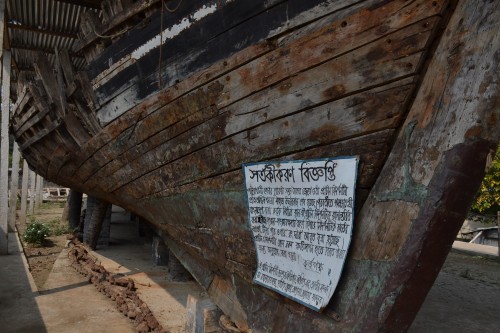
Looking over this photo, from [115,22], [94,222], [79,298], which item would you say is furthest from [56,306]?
[115,22]

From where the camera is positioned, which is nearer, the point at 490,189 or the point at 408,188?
the point at 408,188

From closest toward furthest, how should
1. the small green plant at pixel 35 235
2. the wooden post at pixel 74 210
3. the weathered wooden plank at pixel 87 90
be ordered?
the weathered wooden plank at pixel 87 90 < the small green plant at pixel 35 235 < the wooden post at pixel 74 210

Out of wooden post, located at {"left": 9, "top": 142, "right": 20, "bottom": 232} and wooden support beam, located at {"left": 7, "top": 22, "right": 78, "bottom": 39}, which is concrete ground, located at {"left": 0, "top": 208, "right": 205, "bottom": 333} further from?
wooden support beam, located at {"left": 7, "top": 22, "right": 78, "bottom": 39}

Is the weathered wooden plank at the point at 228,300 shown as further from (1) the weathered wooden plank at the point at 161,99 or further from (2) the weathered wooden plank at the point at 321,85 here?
(1) the weathered wooden plank at the point at 161,99

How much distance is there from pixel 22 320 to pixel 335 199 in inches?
146

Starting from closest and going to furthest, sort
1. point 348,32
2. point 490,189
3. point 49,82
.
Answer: point 348,32 → point 49,82 → point 490,189

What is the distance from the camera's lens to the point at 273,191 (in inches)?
96.0

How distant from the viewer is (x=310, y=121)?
2.29 metres

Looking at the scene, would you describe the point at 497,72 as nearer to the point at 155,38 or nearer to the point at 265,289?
the point at 265,289

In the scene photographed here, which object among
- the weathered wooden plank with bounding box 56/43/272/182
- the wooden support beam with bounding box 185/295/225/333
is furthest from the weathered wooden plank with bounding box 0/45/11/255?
the wooden support beam with bounding box 185/295/225/333

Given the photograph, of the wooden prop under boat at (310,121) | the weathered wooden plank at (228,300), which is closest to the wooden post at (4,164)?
the wooden prop under boat at (310,121)

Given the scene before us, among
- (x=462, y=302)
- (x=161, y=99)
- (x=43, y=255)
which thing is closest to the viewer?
(x=161, y=99)

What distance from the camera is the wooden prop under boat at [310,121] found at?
1.80m

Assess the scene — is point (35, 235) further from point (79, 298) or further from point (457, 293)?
point (457, 293)
